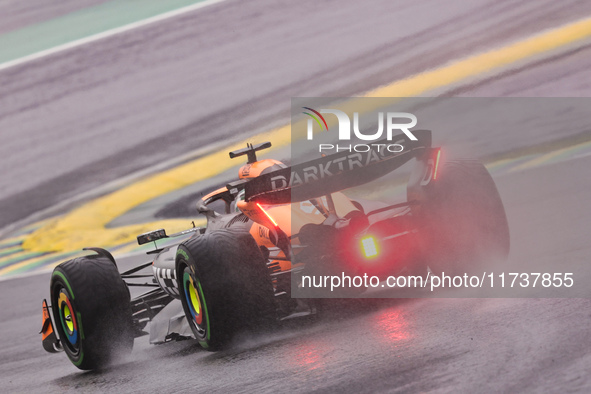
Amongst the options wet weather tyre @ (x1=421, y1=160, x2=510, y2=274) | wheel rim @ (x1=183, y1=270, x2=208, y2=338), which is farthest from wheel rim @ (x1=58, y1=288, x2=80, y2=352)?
wet weather tyre @ (x1=421, y1=160, x2=510, y2=274)

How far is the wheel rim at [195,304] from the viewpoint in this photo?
411 cm

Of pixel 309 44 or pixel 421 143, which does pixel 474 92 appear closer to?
pixel 309 44

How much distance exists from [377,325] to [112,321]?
1713 millimetres

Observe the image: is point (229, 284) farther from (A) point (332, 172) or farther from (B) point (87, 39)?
(B) point (87, 39)

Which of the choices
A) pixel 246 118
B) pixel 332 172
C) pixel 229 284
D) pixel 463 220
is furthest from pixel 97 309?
pixel 246 118

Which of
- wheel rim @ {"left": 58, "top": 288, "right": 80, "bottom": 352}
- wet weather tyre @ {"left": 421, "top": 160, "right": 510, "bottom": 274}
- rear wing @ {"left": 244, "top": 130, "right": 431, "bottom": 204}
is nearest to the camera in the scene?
rear wing @ {"left": 244, "top": 130, "right": 431, "bottom": 204}

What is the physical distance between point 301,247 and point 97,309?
135 cm

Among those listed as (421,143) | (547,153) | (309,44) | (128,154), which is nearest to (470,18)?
(309,44)

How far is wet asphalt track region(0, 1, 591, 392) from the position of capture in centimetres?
395

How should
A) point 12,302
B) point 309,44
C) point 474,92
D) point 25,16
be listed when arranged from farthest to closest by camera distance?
point 25,16
point 309,44
point 474,92
point 12,302

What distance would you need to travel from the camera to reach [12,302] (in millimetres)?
8156

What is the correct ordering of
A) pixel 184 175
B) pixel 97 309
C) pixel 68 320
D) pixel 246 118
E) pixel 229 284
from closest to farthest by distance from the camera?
1. pixel 229 284
2. pixel 97 309
3. pixel 68 320
4. pixel 184 175
5. pixel 246 118

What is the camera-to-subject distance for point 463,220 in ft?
14.1

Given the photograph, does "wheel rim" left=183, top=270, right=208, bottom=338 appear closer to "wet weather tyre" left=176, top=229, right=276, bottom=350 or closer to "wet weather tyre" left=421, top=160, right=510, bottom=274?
"wet weather tyre" left=176, top=229, right=276, bottom=350
